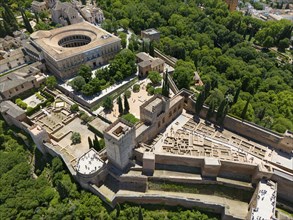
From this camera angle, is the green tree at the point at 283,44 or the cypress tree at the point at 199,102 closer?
the cypress tree at the point at 199,102

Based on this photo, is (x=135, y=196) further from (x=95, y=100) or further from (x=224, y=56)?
(x=224, y=56)

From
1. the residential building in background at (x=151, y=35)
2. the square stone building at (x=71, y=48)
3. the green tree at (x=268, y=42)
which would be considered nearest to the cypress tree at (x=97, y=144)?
the square stone building at (x=71, y=48)

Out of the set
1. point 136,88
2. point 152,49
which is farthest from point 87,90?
point 152,49

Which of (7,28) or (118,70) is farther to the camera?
(7,28)

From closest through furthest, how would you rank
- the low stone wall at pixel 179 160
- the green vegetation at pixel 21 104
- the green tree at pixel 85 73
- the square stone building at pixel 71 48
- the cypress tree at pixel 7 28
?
1. the low stone wall at pixel 179 160
2. the green vegetation at pixel 21 104
3. the green tree at pixel 85 73
4. the square stone building at pixel 71 48
5. the cypress tree at pixel 7 28

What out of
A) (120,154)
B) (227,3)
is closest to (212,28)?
(227,3)

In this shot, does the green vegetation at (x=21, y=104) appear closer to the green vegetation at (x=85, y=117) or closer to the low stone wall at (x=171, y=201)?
the green vegetation at (x=85, y=117)

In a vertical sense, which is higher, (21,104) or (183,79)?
(183,79)

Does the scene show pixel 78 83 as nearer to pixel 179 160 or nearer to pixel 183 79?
pixel 183 79
